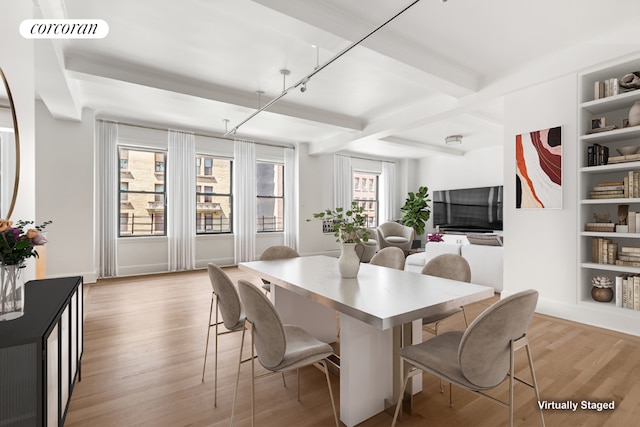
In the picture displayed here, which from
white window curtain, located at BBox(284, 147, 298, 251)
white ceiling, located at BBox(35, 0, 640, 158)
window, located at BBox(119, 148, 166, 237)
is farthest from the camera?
white window curtain, located at BBox(284, 147, 298, 251)

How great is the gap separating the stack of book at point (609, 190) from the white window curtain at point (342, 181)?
18.2ft

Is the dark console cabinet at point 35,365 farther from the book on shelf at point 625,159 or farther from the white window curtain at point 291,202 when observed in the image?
the white window curtain at point 291,202

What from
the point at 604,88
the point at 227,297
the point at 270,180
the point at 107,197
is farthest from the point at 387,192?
the point at 227,297

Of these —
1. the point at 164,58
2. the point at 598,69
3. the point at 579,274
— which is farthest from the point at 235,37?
the point at 579,274

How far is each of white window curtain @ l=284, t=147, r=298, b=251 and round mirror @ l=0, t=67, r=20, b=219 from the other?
594 cm

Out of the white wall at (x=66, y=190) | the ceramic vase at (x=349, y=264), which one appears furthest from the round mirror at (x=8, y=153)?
the white wall at (x=66, y=190)

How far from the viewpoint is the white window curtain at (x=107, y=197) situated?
5.56 metres

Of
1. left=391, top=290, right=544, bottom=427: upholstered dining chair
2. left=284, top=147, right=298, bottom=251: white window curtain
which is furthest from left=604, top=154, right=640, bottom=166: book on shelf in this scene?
left=284, top=147, right=298, bottom=251: white window curtain

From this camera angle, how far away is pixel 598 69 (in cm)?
321

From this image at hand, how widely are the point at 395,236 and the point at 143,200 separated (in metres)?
5.93

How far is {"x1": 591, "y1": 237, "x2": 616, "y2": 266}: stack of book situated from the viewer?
10.5 feet

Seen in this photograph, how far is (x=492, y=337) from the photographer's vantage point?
127 centimetres

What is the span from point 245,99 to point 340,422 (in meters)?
4.26

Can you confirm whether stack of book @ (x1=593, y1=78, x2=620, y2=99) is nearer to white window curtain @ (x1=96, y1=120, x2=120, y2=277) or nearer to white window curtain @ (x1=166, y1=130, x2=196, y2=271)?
white window curtain @ (x1=166, y1=130, x2=196, y2=271)
